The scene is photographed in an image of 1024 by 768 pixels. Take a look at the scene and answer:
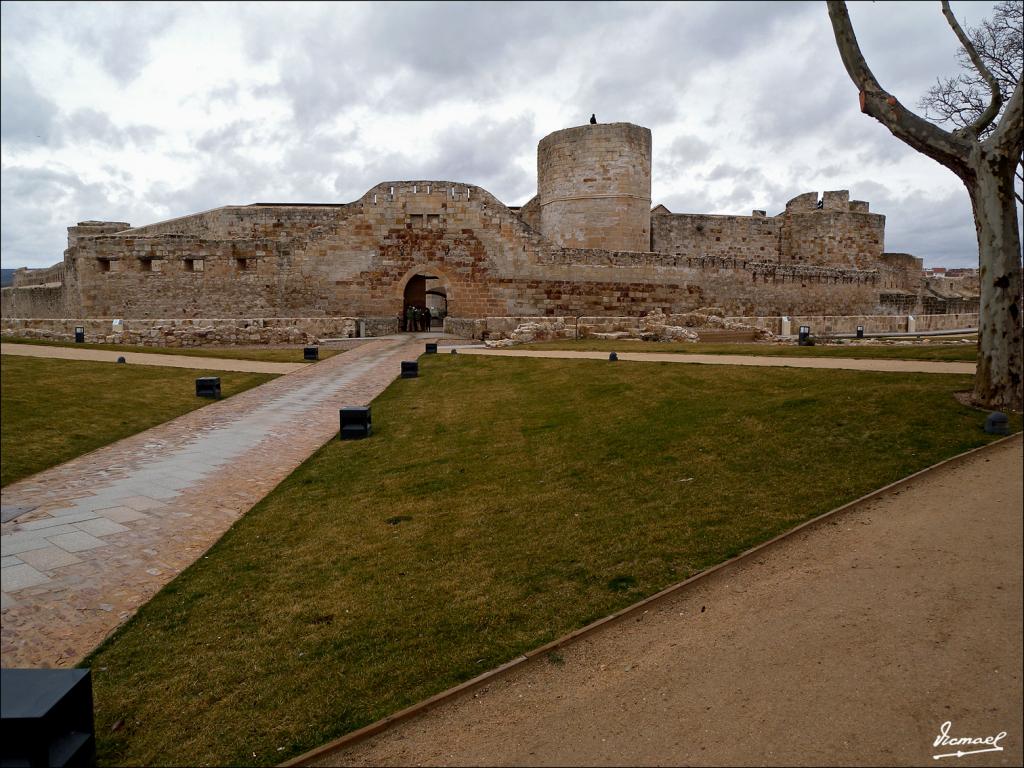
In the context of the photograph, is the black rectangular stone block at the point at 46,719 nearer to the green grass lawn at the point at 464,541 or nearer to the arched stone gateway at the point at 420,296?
the green grass lawn at the point at 464,541

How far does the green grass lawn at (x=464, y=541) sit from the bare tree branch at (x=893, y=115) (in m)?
2.87

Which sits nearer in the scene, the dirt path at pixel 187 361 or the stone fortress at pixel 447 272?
the dirt path at pixel 187 361

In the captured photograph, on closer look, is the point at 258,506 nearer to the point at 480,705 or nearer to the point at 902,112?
the point at 480,705

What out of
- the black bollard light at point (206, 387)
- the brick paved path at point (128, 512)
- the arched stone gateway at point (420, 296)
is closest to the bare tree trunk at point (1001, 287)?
the brick paved path at point (128, 512)

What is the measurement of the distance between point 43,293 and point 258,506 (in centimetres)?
3207

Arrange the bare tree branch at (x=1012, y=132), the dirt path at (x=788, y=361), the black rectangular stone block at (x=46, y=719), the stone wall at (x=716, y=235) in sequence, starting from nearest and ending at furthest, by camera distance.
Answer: the black rectangular stone block at (x=46, y=719) → the bare tree branch at (x=1012, y=132) → the dirt path at (x=788, y=361) → the stone wall at (x=716, y=235)

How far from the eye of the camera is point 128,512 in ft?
20.5

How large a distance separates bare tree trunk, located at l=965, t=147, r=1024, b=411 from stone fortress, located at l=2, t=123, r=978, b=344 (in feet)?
56.3

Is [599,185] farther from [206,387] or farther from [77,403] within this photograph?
[77,403]

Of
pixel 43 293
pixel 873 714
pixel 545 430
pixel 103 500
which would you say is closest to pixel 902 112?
pixel 545 430

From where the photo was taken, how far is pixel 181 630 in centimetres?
460

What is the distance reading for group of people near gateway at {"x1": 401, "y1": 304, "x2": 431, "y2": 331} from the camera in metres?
30.1

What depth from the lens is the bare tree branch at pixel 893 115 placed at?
7.71 metres

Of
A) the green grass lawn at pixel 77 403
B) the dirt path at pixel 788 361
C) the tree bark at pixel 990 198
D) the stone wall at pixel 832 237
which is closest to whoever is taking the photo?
the green grass lawn at pixel 77 403
